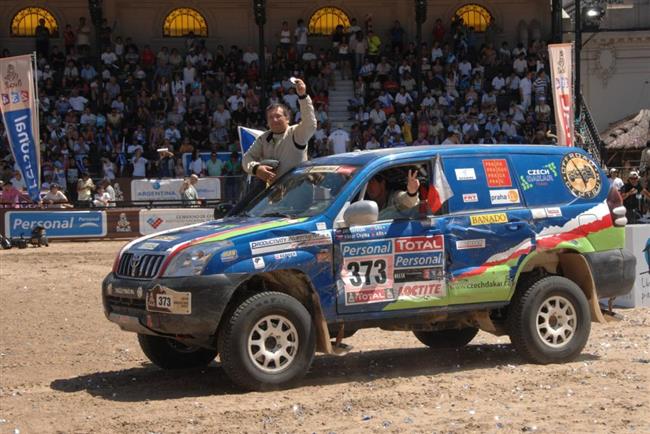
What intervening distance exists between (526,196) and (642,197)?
45.4 ft

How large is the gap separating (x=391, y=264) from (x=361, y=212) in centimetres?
59

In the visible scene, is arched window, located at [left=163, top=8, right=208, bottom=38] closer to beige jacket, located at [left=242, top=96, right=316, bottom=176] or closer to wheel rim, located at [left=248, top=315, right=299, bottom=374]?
beige jacket, located at [left=242, top=96, right=316, bottom=176]

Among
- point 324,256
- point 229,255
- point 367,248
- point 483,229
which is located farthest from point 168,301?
point 483,229

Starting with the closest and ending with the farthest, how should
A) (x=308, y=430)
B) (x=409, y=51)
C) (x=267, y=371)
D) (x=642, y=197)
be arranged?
(x=308, y=430) < (x=267, y=371) < (x=642, y=197) < (x=409, y=51)

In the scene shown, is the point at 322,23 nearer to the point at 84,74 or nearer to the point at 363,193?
the point at 84,74

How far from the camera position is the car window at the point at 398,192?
9141 mm

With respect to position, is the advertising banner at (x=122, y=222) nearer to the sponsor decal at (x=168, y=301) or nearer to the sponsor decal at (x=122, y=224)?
the sponsor decal at (x=122, y=224)

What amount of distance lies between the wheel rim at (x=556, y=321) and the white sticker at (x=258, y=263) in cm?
260

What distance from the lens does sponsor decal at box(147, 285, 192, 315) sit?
8.15 meters

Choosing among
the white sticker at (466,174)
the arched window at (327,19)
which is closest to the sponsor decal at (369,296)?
the white sticker at (466,174)

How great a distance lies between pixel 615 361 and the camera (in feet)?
31.5

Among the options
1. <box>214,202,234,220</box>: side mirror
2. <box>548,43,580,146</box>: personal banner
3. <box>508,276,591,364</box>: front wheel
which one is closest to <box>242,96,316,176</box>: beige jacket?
<box>214,202,234,220</box>: side mirror

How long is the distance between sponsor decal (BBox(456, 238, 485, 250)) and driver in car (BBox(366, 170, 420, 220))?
0.49m

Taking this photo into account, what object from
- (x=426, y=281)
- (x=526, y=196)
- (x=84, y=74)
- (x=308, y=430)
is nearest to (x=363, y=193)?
(x=426, y=281)
